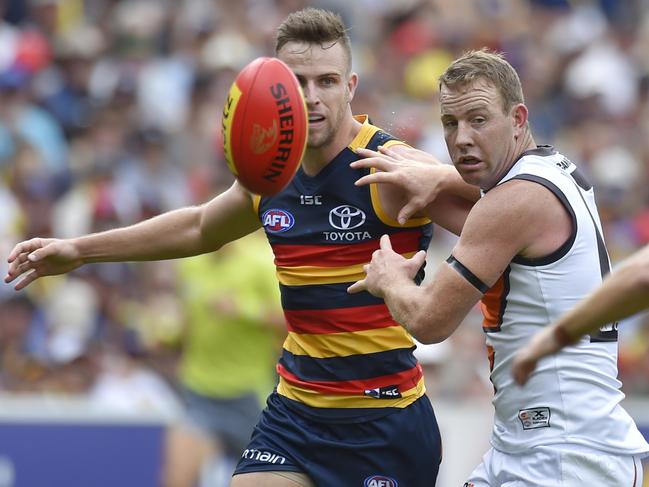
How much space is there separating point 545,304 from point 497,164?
570 mm

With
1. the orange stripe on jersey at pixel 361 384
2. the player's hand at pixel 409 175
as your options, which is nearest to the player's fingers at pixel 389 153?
the player's hand at pixel 409 175

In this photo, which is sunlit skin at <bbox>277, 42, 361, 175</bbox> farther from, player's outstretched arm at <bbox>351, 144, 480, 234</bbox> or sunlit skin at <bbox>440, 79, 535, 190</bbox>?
sunlit skin at <bbox>440, 79, 535, 190</bbox>

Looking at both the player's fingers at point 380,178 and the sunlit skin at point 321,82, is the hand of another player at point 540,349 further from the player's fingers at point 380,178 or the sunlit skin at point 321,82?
the sunlit skin at point 321,82

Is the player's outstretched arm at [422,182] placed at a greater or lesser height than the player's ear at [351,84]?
lesser

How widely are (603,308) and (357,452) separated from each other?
6.61 feet

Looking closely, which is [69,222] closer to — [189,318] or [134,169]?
[134,169]

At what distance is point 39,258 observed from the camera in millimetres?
5957

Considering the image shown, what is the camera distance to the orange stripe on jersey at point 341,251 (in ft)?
18.2

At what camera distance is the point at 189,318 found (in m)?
10.2

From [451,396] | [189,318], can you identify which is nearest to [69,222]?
[189,318]

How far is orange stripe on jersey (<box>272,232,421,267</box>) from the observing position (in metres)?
5.55

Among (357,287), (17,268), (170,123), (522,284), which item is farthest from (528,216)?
(170,123)

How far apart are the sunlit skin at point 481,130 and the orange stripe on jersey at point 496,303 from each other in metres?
0.40

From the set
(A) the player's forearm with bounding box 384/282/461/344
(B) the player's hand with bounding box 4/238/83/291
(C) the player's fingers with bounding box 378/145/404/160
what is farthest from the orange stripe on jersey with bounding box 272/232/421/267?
(B) the player's hand with bounding box 4/238/83/291
